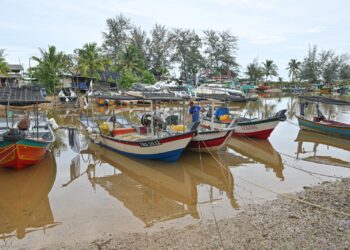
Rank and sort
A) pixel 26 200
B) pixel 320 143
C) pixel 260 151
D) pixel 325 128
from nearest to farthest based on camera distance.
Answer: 1. pixel 26 200
2. pixel 260 151
3. pixel 320 143
4. pixel 325 128

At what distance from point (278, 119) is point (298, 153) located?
2.20 meters

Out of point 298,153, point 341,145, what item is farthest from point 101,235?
point 341,145

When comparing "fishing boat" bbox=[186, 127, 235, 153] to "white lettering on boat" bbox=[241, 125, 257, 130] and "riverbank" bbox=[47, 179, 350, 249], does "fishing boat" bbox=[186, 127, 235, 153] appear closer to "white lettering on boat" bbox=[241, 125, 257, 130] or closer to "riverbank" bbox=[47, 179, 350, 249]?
"white lettering on boat" bbox=[241, 125, 257, 130]

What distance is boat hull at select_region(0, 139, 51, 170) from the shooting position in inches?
381

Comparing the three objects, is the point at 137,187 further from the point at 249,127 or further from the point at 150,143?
the point at 249,127

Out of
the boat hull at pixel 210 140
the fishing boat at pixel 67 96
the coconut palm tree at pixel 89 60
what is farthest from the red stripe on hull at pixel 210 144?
the coconut palm tree at pixel 89 60

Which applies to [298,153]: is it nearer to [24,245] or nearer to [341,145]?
[341,145]

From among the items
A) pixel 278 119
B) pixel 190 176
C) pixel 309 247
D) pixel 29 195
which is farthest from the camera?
pixel 278 119

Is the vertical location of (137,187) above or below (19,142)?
below

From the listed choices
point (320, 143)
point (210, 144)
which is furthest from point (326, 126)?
point (210, 144)

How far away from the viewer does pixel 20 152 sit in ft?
32.7

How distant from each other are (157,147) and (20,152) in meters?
4.59

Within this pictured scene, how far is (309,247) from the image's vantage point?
17.1 feet

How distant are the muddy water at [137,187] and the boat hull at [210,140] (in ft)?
1.45
